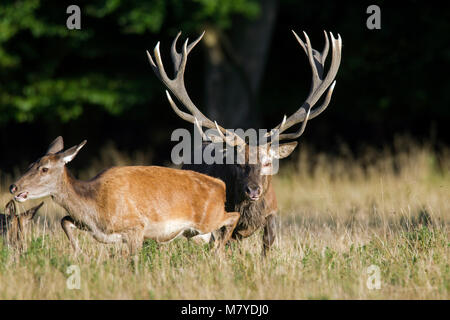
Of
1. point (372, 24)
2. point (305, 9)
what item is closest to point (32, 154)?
point (305, 9)

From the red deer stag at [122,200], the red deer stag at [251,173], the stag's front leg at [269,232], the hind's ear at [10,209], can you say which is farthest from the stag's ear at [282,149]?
the hind's ear at [10,209]

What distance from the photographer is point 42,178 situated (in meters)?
5.73

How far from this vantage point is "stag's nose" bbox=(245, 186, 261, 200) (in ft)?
20.9

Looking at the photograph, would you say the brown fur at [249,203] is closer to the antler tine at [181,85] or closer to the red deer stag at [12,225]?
the antler tine at [181,85]

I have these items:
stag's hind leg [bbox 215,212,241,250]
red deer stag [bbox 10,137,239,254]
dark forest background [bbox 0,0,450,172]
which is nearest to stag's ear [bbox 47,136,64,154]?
red deer stag [bbox 10,137,239,254]

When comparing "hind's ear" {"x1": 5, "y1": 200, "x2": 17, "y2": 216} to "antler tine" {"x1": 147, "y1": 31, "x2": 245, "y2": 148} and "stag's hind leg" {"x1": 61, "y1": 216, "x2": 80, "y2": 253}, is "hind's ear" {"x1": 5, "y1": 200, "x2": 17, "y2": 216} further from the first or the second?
"antler tine" {"x1": 147, "y1": 31, "x2": 245, "y2": 148}

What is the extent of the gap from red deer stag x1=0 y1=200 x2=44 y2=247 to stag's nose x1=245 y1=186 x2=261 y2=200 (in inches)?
74.9

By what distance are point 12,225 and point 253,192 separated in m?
2.23

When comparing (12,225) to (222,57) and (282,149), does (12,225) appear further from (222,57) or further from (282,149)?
(222,57)

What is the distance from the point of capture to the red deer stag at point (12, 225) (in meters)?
6.25

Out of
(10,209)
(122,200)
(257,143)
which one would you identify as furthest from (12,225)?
(257,143)

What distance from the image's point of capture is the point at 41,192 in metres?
5.73

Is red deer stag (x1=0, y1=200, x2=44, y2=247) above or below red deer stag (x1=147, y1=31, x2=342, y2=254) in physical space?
below
